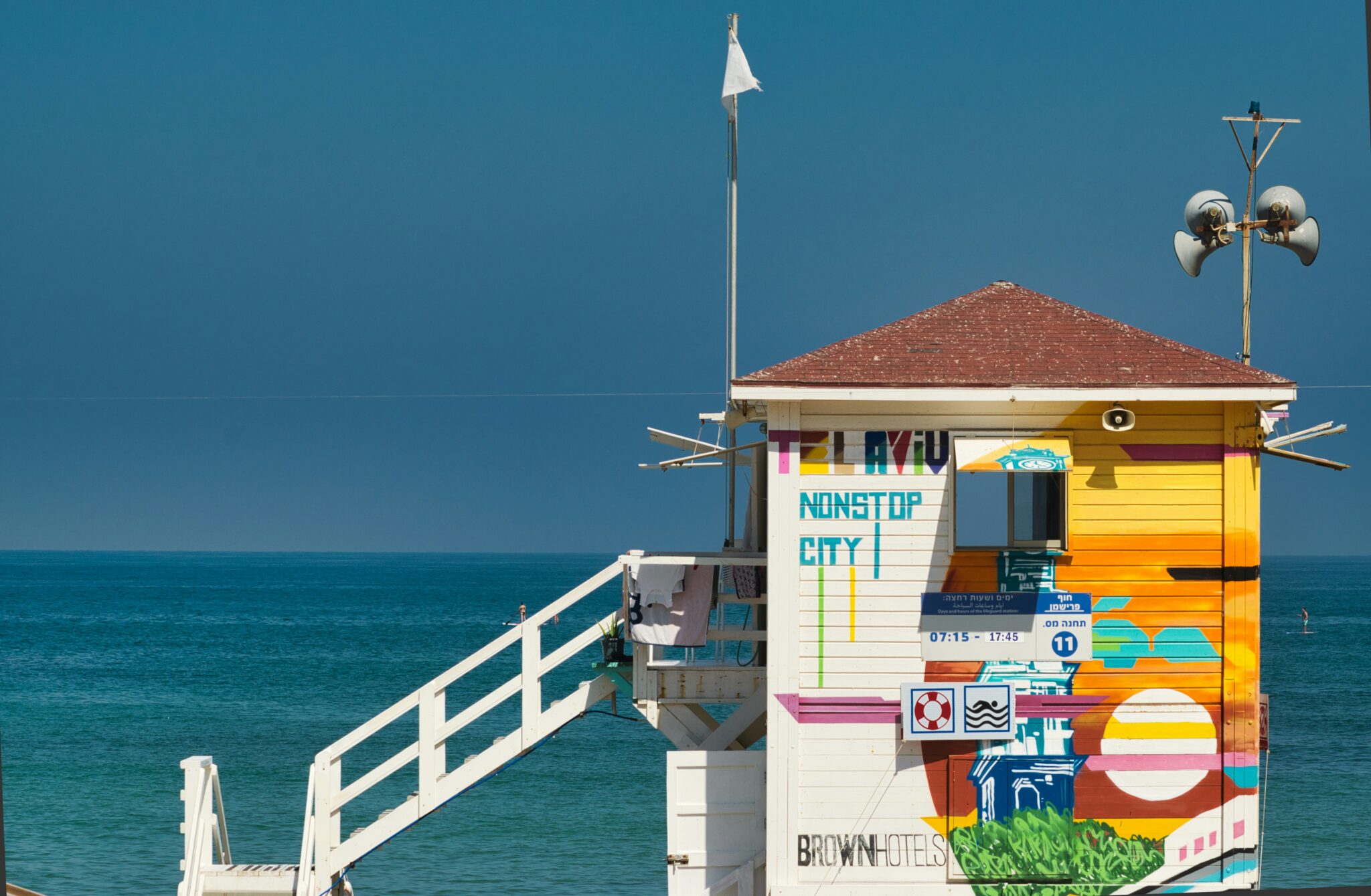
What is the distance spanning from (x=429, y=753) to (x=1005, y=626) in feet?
17.8

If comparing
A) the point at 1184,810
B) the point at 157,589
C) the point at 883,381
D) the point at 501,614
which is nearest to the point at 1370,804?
the point at 1184,810

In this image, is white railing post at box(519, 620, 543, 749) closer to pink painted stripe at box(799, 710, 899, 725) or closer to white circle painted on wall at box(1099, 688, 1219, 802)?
pink painted stripe at box(799, 710, 899, 725)

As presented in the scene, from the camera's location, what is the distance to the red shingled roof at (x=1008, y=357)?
11.4 meters

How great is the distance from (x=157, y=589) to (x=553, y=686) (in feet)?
292

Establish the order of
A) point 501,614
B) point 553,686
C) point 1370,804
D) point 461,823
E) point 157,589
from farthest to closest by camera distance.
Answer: point 157,589, point 501,614, point 553,686, point 1370,804, point 461,823

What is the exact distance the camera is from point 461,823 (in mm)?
30516

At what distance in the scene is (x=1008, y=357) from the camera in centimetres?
1179

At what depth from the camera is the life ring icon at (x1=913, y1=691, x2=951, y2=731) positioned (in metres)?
11.5

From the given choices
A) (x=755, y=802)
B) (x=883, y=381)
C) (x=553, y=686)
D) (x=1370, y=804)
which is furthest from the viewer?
(x=553, y=686)

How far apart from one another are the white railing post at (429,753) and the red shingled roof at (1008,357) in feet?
14.3

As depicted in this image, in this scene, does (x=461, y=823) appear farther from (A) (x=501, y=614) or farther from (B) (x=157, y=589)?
(B) (x=157, y=589)

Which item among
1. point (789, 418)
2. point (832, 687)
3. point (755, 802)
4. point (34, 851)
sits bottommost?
point (34, 851)

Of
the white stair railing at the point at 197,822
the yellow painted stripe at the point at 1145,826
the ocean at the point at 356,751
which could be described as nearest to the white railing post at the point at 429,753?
the white stair railing at the point at 197,822

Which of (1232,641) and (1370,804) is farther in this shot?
(1370,804)
